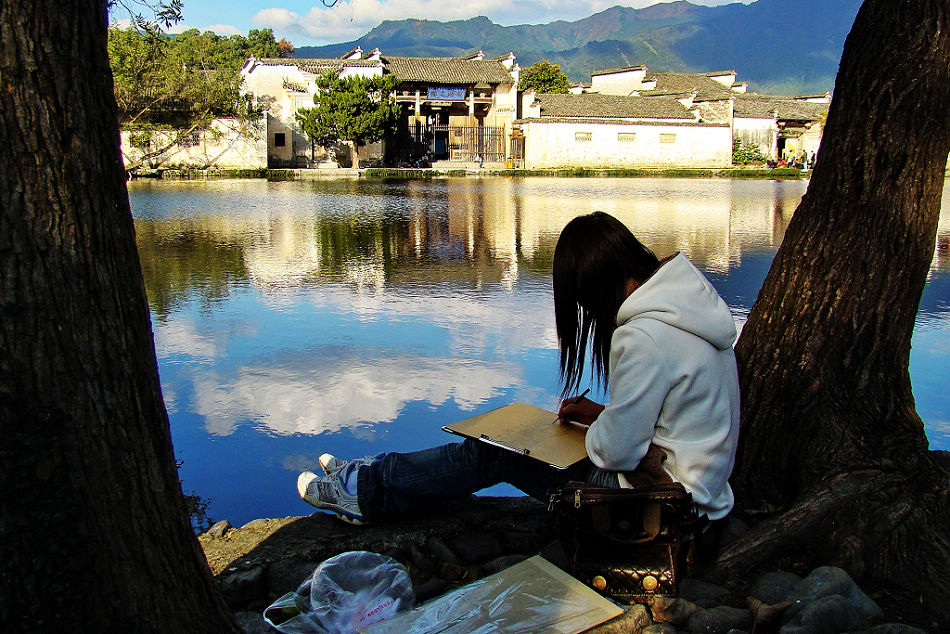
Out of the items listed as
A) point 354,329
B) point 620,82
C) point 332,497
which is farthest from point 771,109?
point 332,497

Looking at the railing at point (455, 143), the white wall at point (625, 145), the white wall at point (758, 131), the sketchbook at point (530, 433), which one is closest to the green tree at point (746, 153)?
the white wall at point (758, 131)

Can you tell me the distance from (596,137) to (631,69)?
11.6 m

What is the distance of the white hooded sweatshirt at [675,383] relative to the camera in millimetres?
1751

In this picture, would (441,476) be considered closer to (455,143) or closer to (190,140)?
(190,140)

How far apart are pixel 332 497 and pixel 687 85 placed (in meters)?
42.8

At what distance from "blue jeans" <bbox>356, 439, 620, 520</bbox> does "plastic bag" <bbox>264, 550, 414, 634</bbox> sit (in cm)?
28

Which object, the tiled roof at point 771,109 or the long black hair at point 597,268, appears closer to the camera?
the long black hair at point 597,268

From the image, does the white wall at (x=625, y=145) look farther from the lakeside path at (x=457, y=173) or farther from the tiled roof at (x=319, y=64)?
the tiled roof at (x=319, y=64)

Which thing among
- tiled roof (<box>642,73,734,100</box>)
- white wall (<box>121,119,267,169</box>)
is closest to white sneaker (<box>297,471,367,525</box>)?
white wall (<box>121,119,267,169</box>)

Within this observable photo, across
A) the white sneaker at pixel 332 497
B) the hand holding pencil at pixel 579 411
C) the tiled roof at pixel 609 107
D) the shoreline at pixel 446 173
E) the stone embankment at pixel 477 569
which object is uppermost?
the tiled roof at pixel 609 107

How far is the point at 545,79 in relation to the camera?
145 ft

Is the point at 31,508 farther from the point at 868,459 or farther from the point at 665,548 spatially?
the point at 868,459

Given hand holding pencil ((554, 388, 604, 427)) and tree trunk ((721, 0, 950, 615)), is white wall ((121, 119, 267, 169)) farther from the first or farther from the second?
tree trunk ((721, 0, 950, 615))

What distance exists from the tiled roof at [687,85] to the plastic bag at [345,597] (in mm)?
40902
